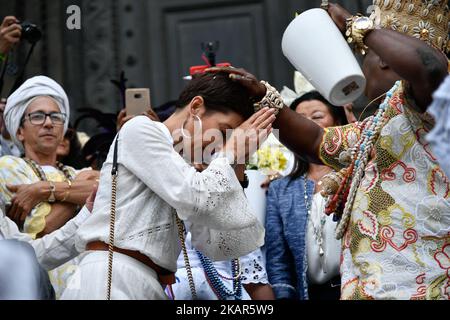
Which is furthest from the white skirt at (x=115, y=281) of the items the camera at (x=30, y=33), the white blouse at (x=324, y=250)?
the camera at (x=30, y=33)

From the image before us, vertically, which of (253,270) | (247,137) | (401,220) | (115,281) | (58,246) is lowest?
(253,270)

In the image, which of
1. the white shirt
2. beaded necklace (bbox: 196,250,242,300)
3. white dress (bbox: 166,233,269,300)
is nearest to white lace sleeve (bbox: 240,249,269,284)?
white dress (bbox: 166,233,269,300)

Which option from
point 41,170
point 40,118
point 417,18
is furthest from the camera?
point 40,118

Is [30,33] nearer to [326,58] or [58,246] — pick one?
[58,246]

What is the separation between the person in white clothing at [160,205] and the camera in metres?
2.90

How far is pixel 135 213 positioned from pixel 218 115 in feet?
1.63

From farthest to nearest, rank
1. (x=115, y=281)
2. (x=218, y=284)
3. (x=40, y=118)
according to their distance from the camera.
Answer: (x=40, y=118), (x=218, y=284), (x=115, y=281)

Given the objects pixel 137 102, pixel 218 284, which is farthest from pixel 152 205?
pixel 137 102

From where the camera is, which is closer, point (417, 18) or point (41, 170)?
point (417, 18)

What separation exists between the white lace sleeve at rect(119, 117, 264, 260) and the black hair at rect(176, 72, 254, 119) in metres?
0.22

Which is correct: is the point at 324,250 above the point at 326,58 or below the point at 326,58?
below

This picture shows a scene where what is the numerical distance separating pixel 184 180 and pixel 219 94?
16.9 inches

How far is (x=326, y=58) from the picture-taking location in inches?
121

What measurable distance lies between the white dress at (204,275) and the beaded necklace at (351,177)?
Answer: 2.87 feet
